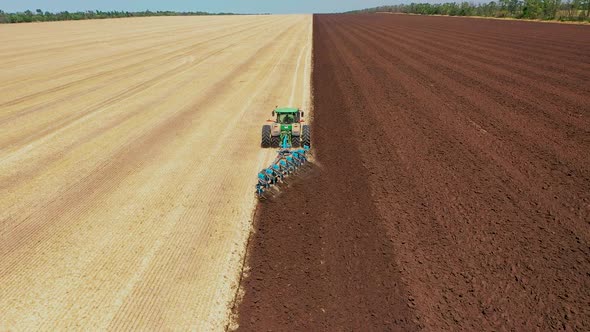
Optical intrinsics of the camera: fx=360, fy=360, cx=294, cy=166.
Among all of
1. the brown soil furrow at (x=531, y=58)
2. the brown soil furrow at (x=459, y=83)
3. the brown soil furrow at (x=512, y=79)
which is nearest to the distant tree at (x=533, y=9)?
the brown soil furrow at (x=531, y=58)

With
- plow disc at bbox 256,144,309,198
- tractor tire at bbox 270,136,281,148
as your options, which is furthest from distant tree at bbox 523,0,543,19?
plow disc at bbox 256,144,309,198

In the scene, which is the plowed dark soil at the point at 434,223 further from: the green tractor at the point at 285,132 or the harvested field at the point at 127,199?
the harvested field at the point at 127,199

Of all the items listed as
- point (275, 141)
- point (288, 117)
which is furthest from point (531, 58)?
point (275, 141)

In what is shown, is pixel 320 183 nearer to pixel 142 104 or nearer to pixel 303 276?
pixel 303 276

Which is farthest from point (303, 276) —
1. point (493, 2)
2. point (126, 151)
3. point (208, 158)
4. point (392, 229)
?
point (493, 2)

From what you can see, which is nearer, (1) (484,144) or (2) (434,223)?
(2) (434,223)

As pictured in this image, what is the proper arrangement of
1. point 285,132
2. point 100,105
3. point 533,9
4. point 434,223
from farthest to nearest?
point 533,9 → point 100,105 → point 285,132 → point 434,223

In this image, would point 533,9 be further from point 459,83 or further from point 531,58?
point 459,83
